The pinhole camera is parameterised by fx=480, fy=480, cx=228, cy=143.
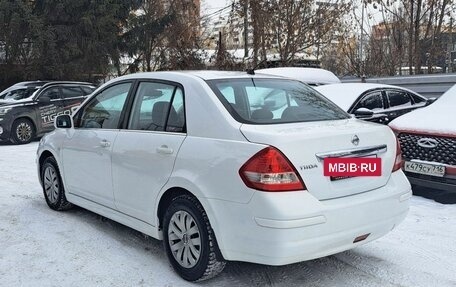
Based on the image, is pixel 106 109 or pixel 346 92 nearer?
pixel 106 109

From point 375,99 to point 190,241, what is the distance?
5.67m

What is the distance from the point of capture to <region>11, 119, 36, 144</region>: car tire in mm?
11539

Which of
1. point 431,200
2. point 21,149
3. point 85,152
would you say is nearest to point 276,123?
point 85,152

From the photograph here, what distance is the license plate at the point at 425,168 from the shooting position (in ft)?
17.6

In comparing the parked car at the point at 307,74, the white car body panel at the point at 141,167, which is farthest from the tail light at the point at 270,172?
the parked car at the point at 307,74

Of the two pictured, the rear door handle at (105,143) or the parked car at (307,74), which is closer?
the rear door handle at (105,143)

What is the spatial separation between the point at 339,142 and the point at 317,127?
21 centimetres

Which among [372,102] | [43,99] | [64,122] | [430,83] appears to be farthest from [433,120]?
[43,99]

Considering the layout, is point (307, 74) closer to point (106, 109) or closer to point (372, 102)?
point (372, 102)

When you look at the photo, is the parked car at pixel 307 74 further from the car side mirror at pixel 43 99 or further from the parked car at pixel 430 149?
the car side mirror at pixel 43 99

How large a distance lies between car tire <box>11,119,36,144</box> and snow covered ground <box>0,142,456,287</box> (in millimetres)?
6803

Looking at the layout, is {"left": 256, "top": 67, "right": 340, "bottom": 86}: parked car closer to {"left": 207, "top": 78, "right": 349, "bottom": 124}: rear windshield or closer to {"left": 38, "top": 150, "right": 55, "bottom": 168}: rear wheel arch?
{"left": 38, "top": 150, "right": 55, "bottom": 168}: rear wheel arch

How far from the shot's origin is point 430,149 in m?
5.50

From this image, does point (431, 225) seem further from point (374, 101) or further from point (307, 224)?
point (374, 101)
